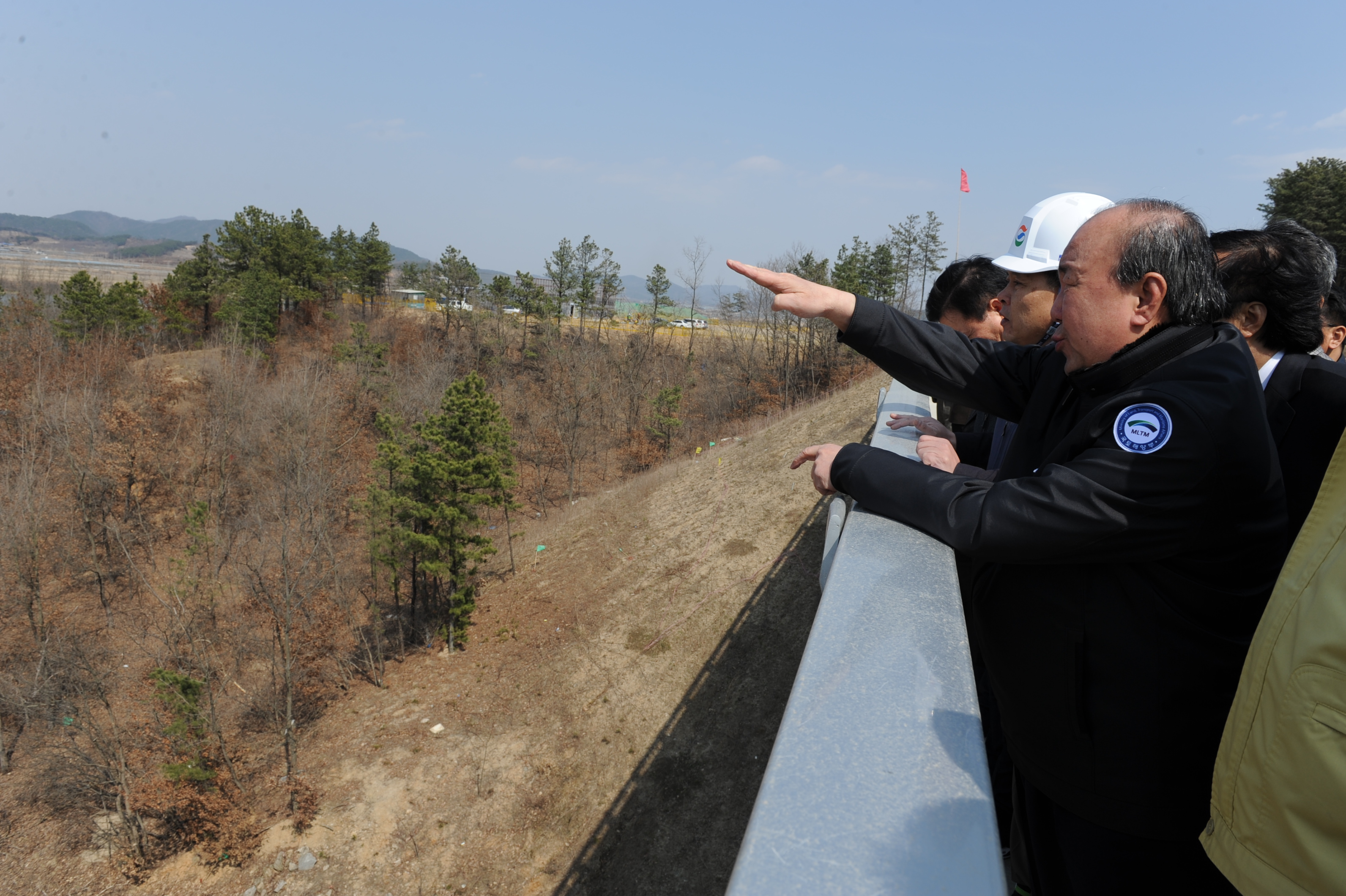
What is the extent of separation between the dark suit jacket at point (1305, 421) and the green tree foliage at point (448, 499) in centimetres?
2122

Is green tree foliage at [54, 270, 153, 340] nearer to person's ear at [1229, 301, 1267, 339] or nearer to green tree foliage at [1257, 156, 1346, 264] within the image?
person's ear at [1229, 301, 1267, 339]

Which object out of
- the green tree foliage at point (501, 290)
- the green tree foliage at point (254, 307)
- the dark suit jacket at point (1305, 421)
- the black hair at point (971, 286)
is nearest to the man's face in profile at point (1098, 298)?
the dark suit jacket at point (1305, 421)

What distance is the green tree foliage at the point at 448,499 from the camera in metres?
21.9

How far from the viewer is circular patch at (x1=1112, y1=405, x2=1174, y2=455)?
1319 mm

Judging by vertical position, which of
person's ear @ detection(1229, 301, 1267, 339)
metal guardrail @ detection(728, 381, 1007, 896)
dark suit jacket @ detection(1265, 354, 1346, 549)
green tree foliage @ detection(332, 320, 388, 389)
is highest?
person's ear @ detection(1229, 301, 1267, 339)

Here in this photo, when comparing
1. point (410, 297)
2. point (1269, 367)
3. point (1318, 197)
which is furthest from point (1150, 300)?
point (410, 297)

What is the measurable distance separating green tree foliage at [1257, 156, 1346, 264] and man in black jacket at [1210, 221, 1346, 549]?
29386 mm

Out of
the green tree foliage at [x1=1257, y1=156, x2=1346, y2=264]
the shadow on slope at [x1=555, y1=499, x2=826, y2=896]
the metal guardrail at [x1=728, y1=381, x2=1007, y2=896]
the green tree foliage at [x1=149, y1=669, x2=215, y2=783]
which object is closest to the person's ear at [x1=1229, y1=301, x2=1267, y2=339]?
the metal guardrail at [x1=728, y1=381, x2=1007, y2=896]

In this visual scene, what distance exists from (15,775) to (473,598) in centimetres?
1457

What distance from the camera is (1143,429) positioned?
1.35 m

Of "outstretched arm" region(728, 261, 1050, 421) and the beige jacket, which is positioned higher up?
"outstretched arm" region(728, 261, 1050, 421)

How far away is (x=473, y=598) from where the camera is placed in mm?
24250

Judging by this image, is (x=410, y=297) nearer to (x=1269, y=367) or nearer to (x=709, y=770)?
(x=709, y=770)

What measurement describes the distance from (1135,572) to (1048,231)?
6.82 ft
